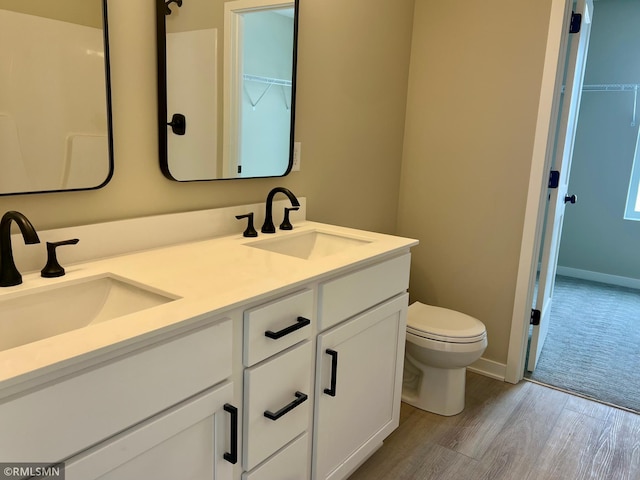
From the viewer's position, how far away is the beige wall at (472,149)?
2.50 metres

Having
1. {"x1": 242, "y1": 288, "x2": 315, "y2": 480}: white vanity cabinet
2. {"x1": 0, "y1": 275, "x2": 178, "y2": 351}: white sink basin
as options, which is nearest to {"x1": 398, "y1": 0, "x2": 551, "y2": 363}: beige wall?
{"x1": 242, "y1": 288, "x2": 315, "y2": 480}: white vanity cabinet

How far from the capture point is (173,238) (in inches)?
65.2

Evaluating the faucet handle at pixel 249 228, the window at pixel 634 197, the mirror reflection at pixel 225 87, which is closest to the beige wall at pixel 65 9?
the mirror reflection at pixel 225 87

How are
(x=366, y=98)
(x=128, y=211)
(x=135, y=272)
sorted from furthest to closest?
(x=366, y=98)
(x=128, y=211)
(x=135, y=272)

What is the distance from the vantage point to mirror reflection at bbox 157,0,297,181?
62.2 inches

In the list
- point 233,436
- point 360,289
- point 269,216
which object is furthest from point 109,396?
point 269,216

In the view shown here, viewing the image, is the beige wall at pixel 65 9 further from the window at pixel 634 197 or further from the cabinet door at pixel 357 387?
the window at pixel 634 197

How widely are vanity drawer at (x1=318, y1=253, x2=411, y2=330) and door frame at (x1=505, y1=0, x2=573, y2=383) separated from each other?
3.25 feet


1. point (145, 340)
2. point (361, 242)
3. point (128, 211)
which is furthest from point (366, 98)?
point (145, 340)

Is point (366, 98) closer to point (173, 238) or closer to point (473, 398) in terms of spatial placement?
point (173, 238)

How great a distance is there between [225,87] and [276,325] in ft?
2.97

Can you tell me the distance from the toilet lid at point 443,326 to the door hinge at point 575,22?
57.6 inches

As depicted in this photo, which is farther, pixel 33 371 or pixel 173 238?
pixel 173 238

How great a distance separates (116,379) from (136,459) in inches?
7.4
